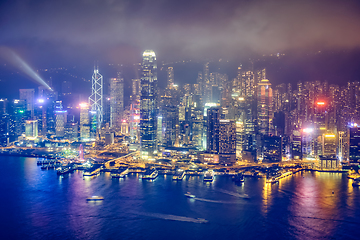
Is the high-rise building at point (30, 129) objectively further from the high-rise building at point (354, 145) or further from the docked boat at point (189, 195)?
the high-rise building at point (354, 145)

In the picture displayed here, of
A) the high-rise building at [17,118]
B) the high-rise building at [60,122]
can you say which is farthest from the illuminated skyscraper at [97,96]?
the high-rise building at [17,118]

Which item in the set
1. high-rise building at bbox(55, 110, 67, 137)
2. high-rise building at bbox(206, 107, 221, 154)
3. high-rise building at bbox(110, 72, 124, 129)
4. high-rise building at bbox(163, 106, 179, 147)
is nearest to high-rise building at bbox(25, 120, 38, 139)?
high-rise building at bbox(55, 110, 67, 137)

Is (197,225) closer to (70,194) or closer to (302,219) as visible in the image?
(302,219)

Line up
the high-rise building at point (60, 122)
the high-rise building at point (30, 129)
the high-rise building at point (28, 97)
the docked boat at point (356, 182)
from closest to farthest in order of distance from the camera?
the docked boat at point (356, 182), the high-rise building at point (30, 129), the high-rise building at point (60, 122), the high-rise building at point (28, 97)

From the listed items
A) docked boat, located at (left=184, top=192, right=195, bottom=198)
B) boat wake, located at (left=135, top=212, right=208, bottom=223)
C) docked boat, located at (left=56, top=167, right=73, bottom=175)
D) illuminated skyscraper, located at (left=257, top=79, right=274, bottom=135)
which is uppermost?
illuminated skyscraper, located at (left=257, top=79, right=274, bottom=135)

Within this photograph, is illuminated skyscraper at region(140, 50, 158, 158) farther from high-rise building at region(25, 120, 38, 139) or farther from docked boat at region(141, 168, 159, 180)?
high-rise building at region(25, 120, 38, 139)
